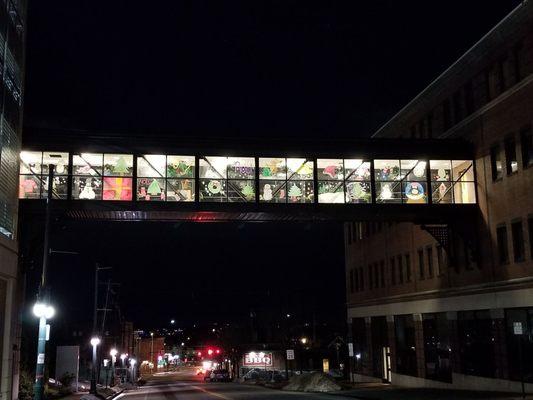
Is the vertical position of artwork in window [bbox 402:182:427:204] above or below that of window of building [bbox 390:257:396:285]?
above

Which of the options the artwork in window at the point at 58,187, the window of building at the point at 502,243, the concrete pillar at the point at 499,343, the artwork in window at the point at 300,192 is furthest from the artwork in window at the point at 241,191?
the concrete pillar at the point at 499,343

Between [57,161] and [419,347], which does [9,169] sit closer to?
[57,161]

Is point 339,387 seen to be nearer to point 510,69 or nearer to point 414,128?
point 414,128

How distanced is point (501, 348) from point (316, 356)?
6322cm

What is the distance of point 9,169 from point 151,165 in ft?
26.7

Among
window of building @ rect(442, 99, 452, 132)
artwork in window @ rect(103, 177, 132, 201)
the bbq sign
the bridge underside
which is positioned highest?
window of building @ rect(442, 99, 452, 132)

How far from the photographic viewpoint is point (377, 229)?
47.1 m

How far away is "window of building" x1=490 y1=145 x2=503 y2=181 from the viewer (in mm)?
30562

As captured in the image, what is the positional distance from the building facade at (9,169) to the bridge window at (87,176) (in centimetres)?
517

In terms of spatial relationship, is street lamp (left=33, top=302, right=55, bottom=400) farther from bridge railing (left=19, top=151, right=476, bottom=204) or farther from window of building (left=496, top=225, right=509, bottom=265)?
window of building (left=496, top=225, right=509, bottom=265)

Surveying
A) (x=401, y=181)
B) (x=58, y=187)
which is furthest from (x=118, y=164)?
(x=401, y=181)

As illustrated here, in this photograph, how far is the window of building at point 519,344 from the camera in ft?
90.5

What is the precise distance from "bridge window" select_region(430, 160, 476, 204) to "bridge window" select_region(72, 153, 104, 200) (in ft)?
53.3

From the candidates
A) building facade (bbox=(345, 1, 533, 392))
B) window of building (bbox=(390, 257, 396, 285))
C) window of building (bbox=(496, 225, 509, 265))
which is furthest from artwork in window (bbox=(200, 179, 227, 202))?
window of building (bbox=(390, 257, 396, 285))
